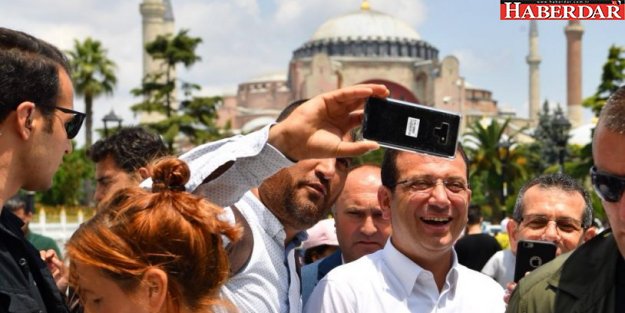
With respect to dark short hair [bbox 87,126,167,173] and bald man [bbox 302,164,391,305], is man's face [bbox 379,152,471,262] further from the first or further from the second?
dark short hair [bbox 87,126,167,173]

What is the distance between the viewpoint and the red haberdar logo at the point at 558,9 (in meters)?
5.78

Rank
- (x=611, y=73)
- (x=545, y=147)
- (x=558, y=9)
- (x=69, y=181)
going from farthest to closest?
1. (x=545, y=147)
2. (x=69, y=181)
3. (x=611, y=73)
4. (x=558, y=9)

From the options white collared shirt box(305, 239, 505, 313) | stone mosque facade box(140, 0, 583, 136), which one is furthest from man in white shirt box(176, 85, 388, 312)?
stone mosque facade box(140, 0, 583, 136)

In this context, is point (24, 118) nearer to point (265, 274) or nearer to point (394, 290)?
point (265, 274)

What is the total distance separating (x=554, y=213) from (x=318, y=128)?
5.67 ft

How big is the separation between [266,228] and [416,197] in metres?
0.55

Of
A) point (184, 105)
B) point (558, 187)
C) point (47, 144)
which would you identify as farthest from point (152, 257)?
point (184, 105)

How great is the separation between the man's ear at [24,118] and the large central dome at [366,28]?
87.8 metres

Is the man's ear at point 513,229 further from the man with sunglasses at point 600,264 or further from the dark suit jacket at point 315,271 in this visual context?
the man with sunglasses at point 600,264

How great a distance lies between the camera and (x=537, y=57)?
287ft

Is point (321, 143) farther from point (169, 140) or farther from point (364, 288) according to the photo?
point (169, 140)

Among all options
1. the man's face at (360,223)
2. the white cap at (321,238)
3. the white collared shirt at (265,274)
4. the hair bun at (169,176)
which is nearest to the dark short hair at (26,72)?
the hair bun at (169,176)

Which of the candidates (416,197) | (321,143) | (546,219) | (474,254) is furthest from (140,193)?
(474,254)

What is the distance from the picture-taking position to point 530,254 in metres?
3.38
